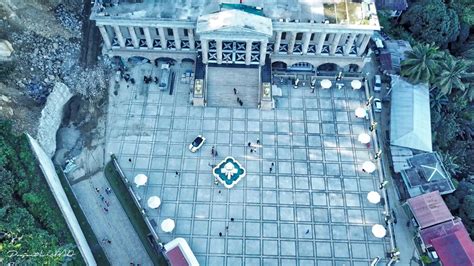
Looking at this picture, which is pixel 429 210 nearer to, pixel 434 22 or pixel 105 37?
pixel 434 22

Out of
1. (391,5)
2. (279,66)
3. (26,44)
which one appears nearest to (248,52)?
(279,66)

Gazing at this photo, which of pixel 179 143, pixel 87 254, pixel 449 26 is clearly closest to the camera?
pixel 87 254

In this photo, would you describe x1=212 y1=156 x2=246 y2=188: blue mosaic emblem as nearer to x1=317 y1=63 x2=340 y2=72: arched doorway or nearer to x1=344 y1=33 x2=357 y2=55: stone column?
x1=317 y1=63 x2=340 y2=72: arched doorway

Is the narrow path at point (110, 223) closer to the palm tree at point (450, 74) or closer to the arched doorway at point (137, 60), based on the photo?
the arched doorway at point (137, 60)

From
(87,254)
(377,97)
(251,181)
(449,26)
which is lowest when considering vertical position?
(87,254)

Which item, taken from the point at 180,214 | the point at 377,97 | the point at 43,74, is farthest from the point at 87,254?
the point at 377,97

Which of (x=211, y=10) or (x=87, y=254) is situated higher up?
(x=211, y=10)

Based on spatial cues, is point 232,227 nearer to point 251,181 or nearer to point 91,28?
point 251,181

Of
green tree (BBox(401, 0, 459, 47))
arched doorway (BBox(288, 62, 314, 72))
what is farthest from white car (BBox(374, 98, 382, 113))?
green tree (BBox(401, 0, 459, 47))

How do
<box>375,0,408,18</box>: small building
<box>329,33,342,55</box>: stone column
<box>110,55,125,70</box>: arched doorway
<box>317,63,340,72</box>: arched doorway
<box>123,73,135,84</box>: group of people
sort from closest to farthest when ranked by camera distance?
1. <box>329,33,342,55</box>: stone column
2. <box>123,73,135,84</box>: group of people
3. <box>110,55,125,70</box>: arched doorway
4. <box>317,63,340,72</box>: arched doorway
5. <box>375,0,408,18</box>: small building
